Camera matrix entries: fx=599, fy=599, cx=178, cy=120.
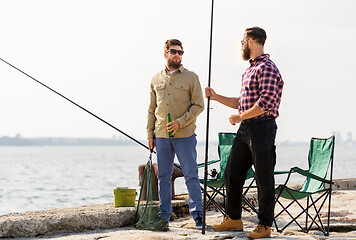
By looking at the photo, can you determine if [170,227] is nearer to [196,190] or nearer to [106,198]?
[196,190]

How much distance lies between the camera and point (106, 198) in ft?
69.5

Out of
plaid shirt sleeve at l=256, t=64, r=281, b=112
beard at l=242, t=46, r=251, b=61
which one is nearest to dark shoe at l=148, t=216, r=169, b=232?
plaid shirt sleeve at l=256, t=64, r=281, b=112

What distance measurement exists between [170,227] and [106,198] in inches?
624

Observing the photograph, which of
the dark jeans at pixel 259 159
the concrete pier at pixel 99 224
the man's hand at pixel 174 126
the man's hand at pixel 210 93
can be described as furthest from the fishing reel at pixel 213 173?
the man's hand at pixel 210 93

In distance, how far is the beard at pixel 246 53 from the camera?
4.82 metres

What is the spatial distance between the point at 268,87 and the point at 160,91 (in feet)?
4.07

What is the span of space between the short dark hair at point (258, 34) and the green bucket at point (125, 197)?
2.20 meters

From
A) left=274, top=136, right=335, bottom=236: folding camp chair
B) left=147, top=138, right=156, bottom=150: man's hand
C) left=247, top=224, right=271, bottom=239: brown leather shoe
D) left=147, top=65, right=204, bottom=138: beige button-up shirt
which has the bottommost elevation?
left=247, top=224, right=271, bottom=239: brown leather shoe

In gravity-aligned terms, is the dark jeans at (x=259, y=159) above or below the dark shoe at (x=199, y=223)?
above

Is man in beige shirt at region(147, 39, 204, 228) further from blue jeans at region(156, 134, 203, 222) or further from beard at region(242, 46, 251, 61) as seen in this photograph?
beard at region(242, 46, 251, 61)

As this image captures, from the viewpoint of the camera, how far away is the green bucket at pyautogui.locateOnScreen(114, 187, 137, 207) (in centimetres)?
612

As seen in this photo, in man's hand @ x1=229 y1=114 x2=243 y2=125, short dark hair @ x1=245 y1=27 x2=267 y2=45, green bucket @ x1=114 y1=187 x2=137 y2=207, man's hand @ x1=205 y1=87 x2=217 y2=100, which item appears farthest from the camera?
green bucket @ x1=114 y1=187 x2=137 y2=207

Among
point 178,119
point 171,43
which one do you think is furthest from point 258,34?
point 178,119

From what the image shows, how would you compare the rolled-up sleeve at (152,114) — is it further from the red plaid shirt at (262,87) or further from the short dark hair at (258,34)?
the short dark hair at (258,34)
